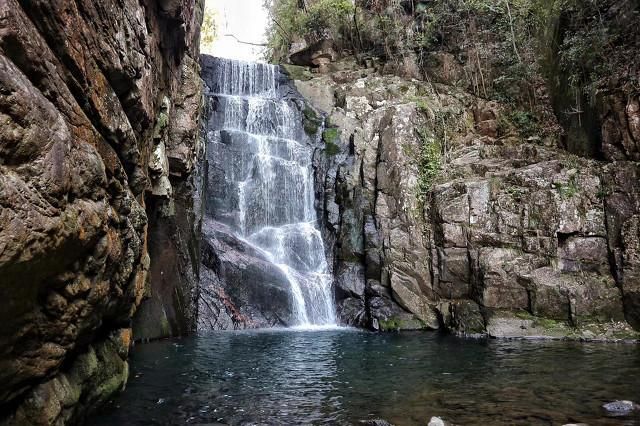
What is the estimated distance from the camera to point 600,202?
672 inches

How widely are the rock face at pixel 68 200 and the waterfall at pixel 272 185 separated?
390 inches

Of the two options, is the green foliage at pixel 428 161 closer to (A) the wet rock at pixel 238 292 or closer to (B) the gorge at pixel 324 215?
(B) the gorge at pixel 324 215

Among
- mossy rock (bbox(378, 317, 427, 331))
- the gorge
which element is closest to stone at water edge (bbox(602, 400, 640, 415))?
the gorge

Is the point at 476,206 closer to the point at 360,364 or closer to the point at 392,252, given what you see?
the point at 392,252

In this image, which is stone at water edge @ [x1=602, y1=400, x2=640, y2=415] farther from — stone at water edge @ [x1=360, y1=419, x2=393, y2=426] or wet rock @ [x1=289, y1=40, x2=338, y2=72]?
wet rock @ [x1=289, y1=40, x2=338, y2=72]

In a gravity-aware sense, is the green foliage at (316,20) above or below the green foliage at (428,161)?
above

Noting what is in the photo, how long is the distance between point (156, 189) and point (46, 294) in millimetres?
8227

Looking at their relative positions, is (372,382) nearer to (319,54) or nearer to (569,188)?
(569,188)

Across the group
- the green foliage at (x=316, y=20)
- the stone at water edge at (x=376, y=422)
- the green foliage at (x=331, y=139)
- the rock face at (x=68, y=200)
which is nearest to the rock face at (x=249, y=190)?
the green foliage at (x=331, y=139)

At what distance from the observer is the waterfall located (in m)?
19.9

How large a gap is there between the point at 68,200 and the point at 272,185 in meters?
17.3

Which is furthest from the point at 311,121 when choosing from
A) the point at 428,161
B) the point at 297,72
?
the point at 428,161

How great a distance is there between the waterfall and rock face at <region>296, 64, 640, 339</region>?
0.89 meters

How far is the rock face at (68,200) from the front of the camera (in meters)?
4.11
